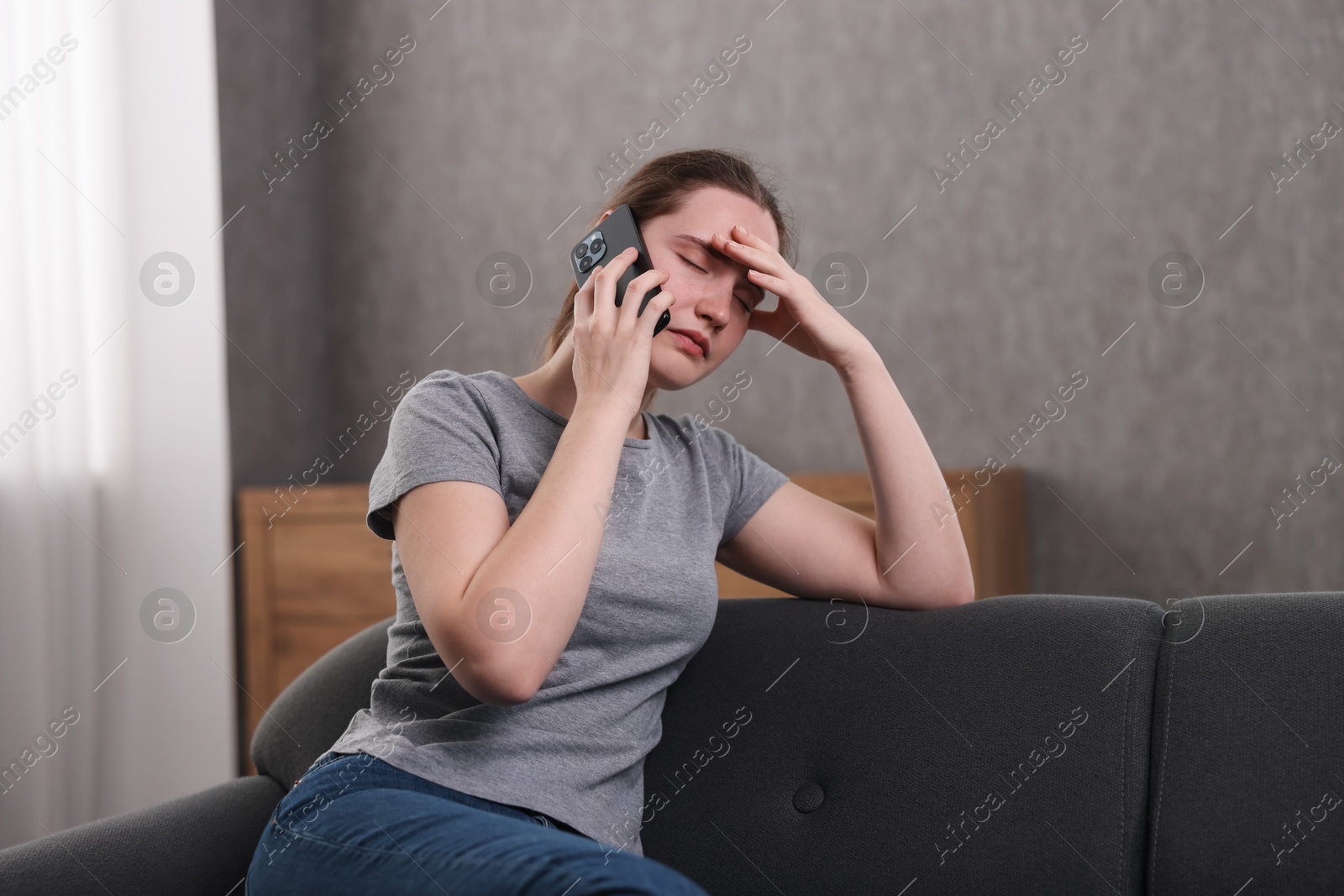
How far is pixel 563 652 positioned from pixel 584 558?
150 millimetres

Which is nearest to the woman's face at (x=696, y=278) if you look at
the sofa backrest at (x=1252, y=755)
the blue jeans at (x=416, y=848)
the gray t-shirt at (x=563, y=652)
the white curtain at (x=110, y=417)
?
the gray t-shirt at (x=563, y=652)

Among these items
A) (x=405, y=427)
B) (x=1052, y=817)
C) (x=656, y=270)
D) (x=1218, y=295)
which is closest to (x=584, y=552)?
(x=405, y=427)

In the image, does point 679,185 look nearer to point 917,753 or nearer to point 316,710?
point 917,753

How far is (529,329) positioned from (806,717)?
2.06 meters

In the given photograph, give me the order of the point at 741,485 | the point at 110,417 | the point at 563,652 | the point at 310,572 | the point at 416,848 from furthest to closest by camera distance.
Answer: the point at 110,417, the point at 310,572, the point at 741,485, the point at 563,652, the point at 416,848

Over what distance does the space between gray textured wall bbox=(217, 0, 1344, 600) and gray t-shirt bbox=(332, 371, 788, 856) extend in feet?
5.12

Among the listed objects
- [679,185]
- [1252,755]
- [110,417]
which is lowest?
[1252,755]

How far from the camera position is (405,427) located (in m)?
1.09

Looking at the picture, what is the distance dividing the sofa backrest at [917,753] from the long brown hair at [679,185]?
38 centimetres

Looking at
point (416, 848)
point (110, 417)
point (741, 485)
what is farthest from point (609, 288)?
point (110, 417)

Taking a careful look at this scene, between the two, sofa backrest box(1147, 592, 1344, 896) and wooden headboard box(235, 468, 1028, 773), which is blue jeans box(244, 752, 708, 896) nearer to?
sofa backrest box(1147, 592, 1344, 896)

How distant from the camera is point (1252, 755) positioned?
1.05m

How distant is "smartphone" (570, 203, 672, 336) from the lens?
46.3 inches

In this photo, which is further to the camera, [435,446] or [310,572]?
[310,572]
